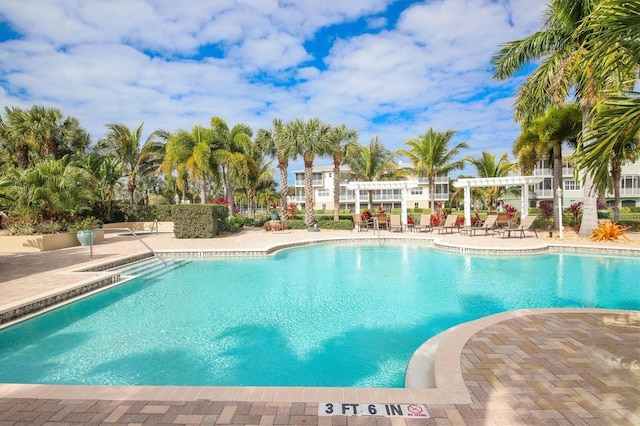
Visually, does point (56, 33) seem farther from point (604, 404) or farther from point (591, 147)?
point (604, 404)

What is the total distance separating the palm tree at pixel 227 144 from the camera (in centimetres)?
2181

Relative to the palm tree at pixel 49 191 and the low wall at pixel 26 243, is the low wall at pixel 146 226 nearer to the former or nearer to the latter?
the palm tree at pixel 49 191

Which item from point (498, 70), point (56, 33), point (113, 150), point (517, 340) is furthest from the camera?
point (113, 150)

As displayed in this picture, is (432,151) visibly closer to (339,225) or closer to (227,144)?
(339,225)

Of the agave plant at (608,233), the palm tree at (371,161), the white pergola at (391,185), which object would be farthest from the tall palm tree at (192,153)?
the agave plant at (608,233)

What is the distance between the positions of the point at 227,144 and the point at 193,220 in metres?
8.04

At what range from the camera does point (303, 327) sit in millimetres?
5828

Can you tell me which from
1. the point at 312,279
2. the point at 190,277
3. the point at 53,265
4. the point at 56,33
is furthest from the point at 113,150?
the point at 312,279

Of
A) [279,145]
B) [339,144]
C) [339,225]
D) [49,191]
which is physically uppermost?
[339,144]

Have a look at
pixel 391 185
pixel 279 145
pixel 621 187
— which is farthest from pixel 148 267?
pixel 621 187

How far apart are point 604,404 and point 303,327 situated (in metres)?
4.12

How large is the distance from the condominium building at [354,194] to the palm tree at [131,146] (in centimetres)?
2959

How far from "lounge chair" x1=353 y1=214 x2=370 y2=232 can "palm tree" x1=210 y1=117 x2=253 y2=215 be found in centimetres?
883

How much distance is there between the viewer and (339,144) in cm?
2244
